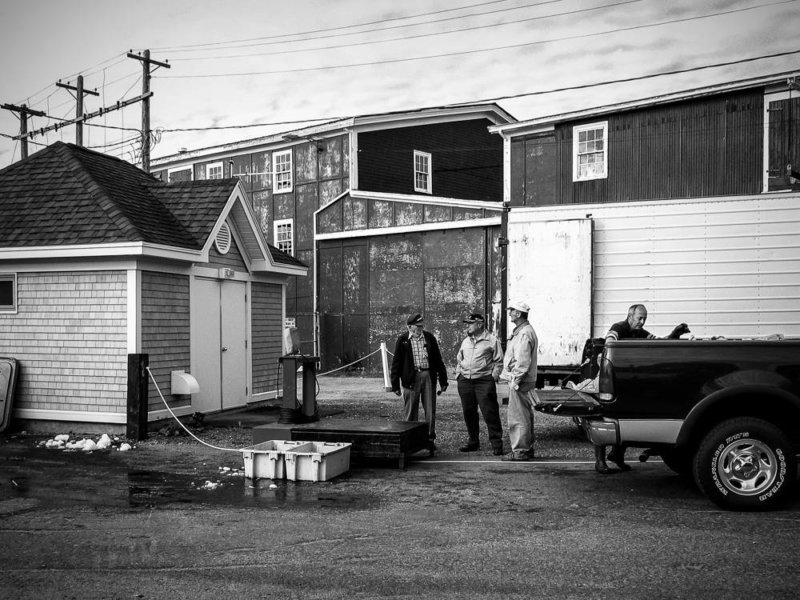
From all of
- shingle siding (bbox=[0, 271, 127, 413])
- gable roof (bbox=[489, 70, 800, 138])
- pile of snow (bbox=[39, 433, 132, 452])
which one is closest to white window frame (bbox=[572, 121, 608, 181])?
gable roof (bbox=[489, 70, 800, 138])

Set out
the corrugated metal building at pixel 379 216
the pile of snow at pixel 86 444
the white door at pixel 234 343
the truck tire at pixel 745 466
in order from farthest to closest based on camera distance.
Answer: the corrugated metal building at pixel 379 216 < the white door at pixel 234 343 < the pile of snow at pixel 86 444 < the truck tire at pixel 745 466

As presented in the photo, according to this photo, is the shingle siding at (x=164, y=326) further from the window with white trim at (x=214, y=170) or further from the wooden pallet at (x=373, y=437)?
the window with white trim at (x=214, y=170)

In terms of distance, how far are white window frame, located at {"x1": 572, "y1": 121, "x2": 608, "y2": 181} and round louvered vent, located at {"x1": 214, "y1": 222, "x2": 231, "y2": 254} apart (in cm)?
1159

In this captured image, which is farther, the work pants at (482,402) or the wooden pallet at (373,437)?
the work pants at (482,402)

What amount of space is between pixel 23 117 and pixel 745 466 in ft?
120

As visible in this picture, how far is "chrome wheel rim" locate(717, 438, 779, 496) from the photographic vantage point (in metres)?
7.12

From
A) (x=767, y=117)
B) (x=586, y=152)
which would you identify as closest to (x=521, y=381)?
(x=767, y=117)

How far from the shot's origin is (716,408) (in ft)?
24.0

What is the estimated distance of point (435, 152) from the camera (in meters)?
31.4

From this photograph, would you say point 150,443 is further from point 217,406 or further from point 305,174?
point 305,174

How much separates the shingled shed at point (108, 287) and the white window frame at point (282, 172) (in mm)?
16897

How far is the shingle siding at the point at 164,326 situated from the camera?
1301cm

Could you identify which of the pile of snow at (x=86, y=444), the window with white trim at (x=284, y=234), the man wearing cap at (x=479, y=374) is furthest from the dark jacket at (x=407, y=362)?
the window with white trim at (x=284, y=234)

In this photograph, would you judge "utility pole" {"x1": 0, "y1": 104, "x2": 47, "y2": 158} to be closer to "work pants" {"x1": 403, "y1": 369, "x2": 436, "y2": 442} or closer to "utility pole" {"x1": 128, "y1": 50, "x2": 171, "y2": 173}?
"utility pole" {"x1": 128, "y1": 50, "x2": 171, "y2": 173}
